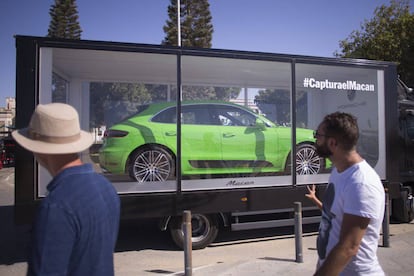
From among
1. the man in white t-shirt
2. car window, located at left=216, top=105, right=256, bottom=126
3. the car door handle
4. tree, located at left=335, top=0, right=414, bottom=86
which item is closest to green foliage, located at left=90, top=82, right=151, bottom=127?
car window, located at left=216, top=105, right=256, bottom=126

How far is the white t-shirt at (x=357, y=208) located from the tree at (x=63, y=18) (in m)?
40.6

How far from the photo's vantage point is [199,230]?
20.2 feet

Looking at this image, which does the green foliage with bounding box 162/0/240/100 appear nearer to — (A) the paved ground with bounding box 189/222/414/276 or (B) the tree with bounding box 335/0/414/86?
(B) the tree with bounding box 335/0/414/86

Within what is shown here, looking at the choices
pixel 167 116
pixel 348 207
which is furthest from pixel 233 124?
pixel 348 207

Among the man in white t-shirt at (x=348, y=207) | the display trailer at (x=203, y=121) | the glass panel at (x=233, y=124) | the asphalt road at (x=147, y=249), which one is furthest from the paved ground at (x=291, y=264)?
the man in white t-shirt at (x=348, y=207)

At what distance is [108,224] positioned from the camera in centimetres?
158

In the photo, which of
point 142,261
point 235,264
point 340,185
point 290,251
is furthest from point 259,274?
point 340,185

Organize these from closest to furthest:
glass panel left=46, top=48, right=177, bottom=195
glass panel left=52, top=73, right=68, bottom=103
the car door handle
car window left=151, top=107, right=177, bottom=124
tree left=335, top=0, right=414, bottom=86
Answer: glass panel left=52, top=73, right=68, bottom=103
glass panel left=46, top=48, right=177, bottom=195
car window left=151, top=107, right=177, bottom=124
the car door handle
tree left=335, top=0, right=414, bottom=86

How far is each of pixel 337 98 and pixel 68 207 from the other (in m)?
6.44

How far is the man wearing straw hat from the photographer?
1.38 m

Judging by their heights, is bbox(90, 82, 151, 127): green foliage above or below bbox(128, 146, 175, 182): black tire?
above

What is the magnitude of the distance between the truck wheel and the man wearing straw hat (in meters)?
4.32

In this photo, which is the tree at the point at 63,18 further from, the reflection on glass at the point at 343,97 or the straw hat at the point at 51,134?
the straw hat at the point at 51,134

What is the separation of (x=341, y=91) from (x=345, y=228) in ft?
18.2
